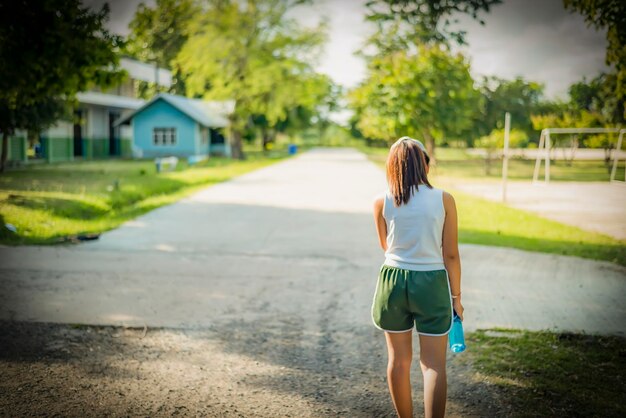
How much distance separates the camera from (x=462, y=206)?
13781 millimetres

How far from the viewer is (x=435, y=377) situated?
2895 millimetres

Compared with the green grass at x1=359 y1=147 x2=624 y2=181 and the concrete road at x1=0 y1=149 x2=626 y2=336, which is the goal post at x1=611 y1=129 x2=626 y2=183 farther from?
the concrete road at x1=0 y1=149 x2=626 y2=336

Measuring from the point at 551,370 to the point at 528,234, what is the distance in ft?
20.7

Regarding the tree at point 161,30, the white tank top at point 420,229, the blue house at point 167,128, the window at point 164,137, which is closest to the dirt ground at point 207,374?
the white tank top at point 420,229

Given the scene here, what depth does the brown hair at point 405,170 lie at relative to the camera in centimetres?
289

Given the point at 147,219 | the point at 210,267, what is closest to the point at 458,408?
the point at 210,267

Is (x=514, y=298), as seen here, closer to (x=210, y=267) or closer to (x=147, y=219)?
(x=210, y=267)

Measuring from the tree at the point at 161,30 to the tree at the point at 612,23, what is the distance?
5.81 meters

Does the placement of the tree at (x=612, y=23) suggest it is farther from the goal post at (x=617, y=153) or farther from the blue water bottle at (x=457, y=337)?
the blue water bottle at (x=457, y=337)

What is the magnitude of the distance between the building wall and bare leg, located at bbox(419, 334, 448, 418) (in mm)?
35430

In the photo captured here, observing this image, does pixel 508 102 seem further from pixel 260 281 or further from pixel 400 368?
pixel 400 368

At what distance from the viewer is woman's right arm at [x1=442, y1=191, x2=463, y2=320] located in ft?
9.51

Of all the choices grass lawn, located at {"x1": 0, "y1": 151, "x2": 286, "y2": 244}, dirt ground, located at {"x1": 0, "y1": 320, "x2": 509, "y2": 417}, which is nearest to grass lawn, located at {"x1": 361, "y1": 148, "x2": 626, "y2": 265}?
dirt ground, located at {"x1": 0, "y1": 320, "x2": 509, "y2": 417}

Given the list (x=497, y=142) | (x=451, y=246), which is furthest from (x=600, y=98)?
(x=497, y=142)
